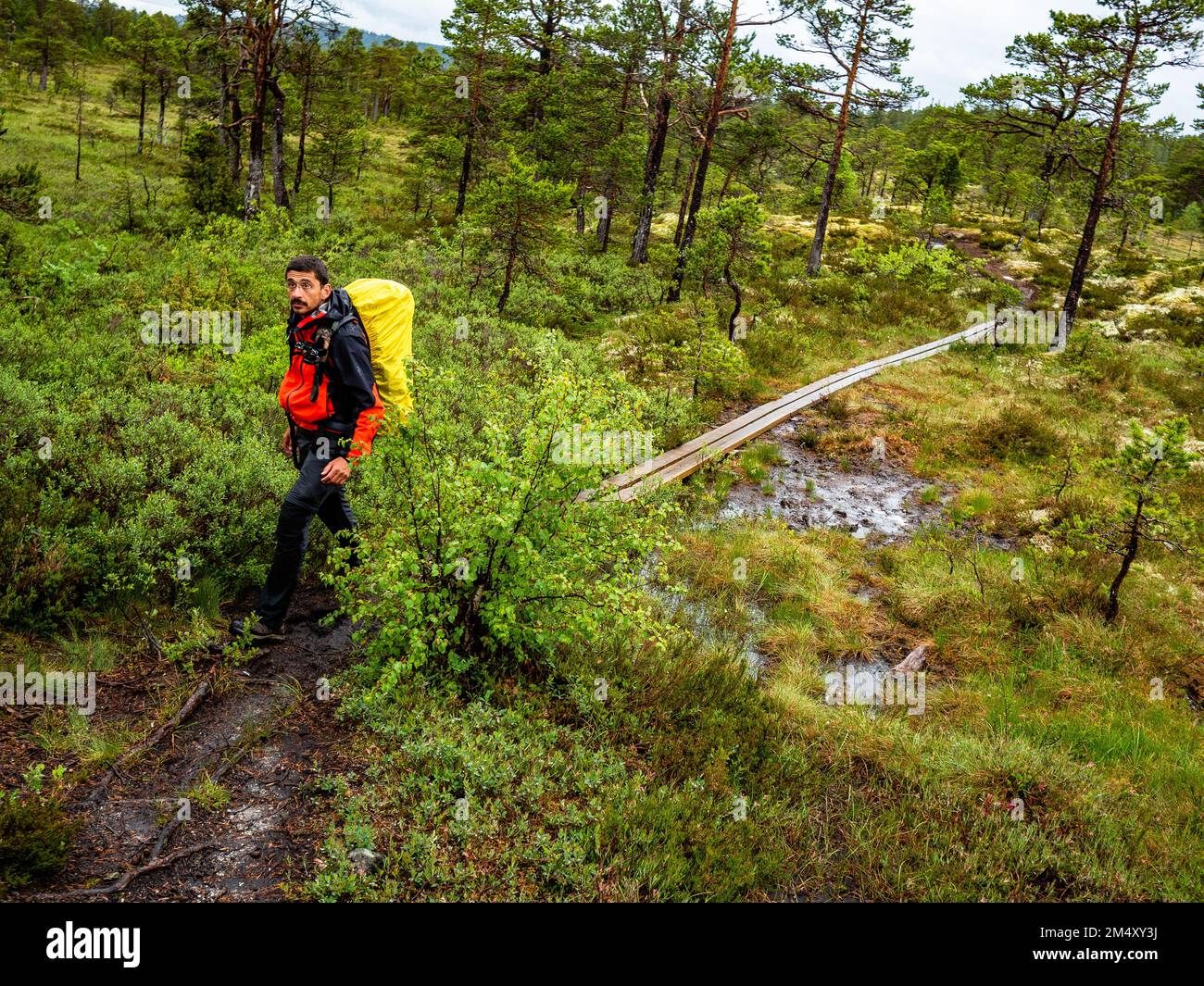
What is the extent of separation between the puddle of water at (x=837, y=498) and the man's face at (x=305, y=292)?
590 centimetres

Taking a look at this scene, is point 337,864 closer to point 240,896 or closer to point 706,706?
point 240,896

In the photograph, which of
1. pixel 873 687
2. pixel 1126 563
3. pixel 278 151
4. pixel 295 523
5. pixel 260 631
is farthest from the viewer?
pixel 278 151

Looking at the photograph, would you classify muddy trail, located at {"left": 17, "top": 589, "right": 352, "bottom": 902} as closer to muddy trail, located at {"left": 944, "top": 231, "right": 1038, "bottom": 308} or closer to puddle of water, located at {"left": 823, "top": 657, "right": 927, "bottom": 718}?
puddle of water, located at {"left": 823, "top": 657, "right": 927, "bottom": 718}

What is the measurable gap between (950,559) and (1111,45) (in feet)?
62.0

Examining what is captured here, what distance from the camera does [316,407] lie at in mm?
4863

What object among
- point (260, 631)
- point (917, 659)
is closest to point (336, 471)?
point (260, 631)

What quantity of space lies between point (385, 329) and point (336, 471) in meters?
1.18

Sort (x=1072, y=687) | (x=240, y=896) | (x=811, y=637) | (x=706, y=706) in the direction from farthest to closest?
(x=811, y=637), (x=1072, y=687), (x=706, y=706), (x=240, y=896)

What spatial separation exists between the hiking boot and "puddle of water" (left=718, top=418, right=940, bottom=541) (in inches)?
227

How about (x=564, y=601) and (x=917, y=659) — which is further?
(x=917, y=659)

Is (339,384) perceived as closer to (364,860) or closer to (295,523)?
(295,523)

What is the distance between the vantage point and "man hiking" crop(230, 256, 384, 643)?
4.67 meters
